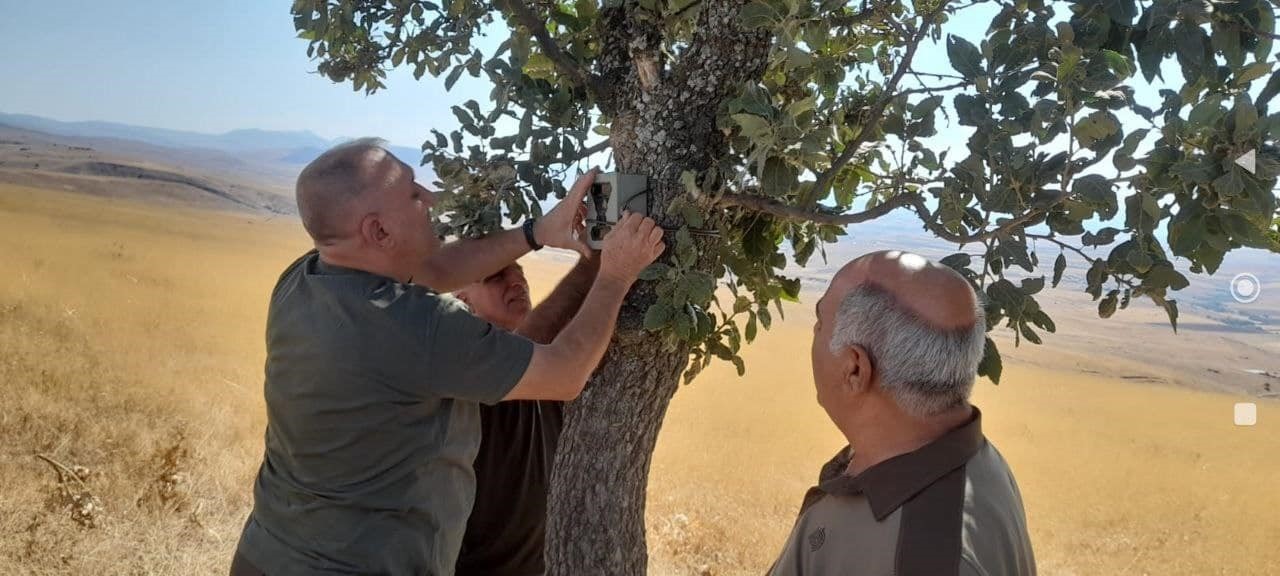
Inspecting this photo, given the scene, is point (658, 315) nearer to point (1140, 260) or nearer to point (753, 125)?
point (753, 125)

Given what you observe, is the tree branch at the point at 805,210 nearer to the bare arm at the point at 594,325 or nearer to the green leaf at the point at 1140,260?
the bare arm at the point at 594,325

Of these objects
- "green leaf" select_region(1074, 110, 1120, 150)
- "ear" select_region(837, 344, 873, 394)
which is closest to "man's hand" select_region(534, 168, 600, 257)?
"ear" select_region(837, 344, 873, 394)

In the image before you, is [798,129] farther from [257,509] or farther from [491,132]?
[257,509]

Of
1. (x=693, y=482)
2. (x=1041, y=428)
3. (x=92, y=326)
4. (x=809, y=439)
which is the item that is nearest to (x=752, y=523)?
(x=693, y=482)

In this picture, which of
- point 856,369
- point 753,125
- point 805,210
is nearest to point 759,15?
point 753,125

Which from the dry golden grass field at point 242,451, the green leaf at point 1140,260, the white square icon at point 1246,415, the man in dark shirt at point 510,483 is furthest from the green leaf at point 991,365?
the white square icon at point 1246,415

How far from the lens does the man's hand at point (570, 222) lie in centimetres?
236

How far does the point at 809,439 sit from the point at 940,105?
9.24 meters

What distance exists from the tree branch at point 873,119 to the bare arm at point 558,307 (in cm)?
62

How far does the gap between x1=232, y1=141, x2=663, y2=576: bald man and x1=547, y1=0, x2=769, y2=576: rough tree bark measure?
297 mm

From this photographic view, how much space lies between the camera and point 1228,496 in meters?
9.21

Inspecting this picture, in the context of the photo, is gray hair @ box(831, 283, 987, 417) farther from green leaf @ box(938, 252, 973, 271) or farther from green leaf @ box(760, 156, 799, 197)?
green leaf @ box(760, 156, 799, 197)

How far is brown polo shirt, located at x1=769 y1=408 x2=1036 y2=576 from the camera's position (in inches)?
53.2

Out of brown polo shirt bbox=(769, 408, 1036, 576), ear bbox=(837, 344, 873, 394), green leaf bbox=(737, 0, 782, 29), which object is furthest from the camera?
green leaf bbox=(737, 0, 782, 29)
